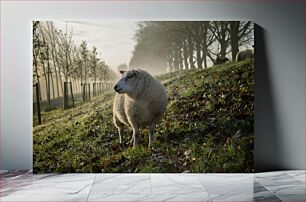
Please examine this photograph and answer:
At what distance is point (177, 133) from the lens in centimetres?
456

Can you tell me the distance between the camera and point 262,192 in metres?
3.78

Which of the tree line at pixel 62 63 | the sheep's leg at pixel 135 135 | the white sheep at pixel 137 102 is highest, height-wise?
the tree line at pixel 62 63

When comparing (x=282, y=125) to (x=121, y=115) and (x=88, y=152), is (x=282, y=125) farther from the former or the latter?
(x=88, y=152)

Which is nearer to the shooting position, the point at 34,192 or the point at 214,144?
the point at 34,192

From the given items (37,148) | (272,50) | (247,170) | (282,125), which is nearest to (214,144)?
(247,170)

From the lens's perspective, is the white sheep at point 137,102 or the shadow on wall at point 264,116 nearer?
the white sheep at point 137,102

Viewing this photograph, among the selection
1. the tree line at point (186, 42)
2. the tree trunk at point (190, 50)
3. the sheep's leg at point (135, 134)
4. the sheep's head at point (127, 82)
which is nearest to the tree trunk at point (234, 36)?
the tree line at point (186, 42)

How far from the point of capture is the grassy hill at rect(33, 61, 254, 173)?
14.9 ft

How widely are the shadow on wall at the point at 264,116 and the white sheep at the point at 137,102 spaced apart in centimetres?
99

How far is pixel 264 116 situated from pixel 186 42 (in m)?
1.10

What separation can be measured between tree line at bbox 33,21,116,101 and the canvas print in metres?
0.01

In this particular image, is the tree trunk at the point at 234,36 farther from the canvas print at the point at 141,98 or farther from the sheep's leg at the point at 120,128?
the sheep's leg at the point at 120,128

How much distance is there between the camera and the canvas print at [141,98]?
14.9ft

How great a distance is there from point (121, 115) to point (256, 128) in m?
1.39
